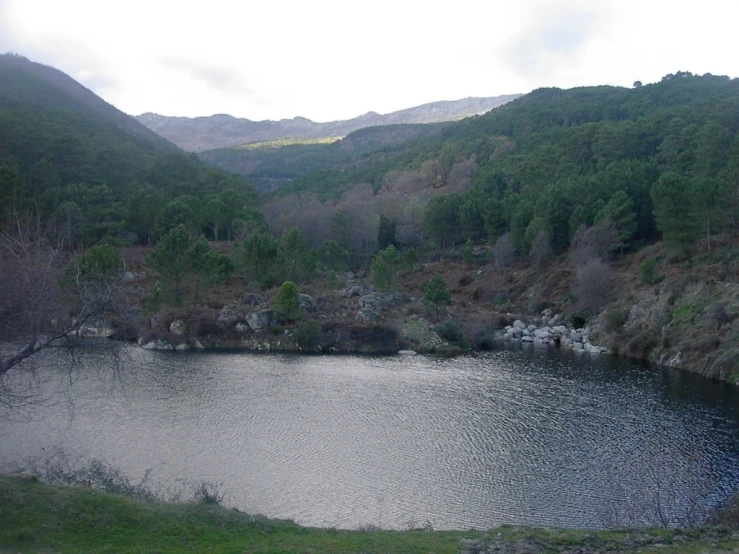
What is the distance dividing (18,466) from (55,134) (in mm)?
80106

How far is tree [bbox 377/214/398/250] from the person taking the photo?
9062 centimetres

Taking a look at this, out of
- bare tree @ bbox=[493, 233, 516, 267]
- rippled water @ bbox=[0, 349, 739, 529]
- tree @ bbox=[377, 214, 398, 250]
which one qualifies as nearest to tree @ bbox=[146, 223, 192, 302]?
rippled water @ bbox=[0, 349, 739, 529]

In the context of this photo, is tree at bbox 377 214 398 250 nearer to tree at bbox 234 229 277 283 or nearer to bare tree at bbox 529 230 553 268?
bare tree at bbox 529 230 553 268

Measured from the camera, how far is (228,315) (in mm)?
54188

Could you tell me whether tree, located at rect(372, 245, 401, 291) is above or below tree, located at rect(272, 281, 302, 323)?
above

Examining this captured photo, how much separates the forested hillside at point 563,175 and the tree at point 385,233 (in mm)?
2834

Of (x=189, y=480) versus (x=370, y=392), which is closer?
(x=189, y=480)

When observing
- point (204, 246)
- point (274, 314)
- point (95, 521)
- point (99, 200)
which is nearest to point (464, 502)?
point (95, 521)

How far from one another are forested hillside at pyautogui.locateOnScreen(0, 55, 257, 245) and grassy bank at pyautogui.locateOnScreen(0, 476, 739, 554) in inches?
1618

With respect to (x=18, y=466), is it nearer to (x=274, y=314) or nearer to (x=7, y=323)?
(x=7, y=323)

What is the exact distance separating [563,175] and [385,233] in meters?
26.7

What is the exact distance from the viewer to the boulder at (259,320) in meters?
53.6

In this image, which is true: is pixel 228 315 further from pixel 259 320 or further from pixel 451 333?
pixel 451 333

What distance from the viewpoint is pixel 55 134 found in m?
87.1
